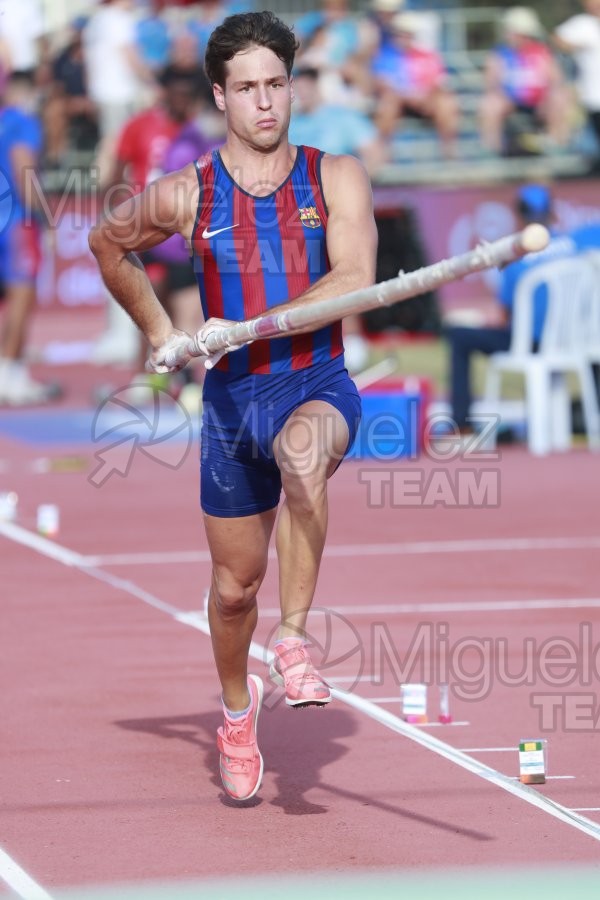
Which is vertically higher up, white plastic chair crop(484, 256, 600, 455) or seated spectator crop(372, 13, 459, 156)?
seated spectator crop(372, 13, 459, 156)

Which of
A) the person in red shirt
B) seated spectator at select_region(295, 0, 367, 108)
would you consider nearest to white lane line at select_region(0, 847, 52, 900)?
the person in red shirt

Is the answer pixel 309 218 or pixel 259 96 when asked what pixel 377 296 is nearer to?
pixel 309 218

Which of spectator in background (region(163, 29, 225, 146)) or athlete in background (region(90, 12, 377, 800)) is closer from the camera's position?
athlete in background (region(90, 12, 377, 800))

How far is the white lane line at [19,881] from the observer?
5152 millimetres

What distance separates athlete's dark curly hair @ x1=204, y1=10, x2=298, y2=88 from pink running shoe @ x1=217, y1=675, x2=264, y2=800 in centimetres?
203

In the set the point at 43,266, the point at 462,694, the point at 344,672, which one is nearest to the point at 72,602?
the point at 344,672

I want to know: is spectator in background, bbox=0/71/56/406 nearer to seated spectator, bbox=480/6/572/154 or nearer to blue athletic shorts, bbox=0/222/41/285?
blue athletic shorts, bbox=0/222/41/285

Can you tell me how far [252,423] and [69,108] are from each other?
1729 cm

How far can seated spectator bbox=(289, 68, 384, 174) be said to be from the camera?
17219 millimetres

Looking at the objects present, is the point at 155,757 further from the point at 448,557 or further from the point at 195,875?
the point at 448,557

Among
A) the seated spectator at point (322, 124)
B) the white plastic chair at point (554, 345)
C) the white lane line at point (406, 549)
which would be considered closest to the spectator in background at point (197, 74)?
the seated spectator at point (322, 124)

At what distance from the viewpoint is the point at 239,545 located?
19.5 ft

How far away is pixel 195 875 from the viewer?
5.29 meters

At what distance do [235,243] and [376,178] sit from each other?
55.9ft
